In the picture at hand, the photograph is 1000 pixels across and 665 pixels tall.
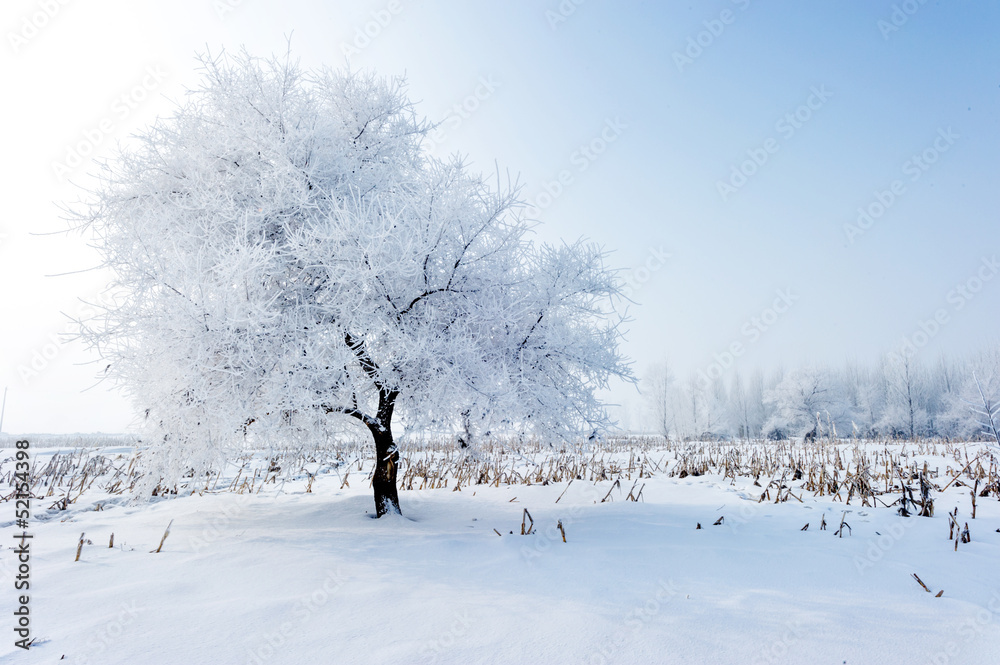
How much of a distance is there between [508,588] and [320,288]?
3.94 m

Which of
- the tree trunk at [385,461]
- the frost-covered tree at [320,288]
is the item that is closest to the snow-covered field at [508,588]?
the tree trunk at [385,461]

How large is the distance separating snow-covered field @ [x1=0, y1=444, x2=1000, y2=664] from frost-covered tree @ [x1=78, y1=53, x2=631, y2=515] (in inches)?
47.9

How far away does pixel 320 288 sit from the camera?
5.73 meters

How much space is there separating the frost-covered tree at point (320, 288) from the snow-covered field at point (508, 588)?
3.99 ft

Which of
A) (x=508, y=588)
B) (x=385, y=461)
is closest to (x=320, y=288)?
(x=385, y=461)

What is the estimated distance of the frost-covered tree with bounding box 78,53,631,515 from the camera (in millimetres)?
4891

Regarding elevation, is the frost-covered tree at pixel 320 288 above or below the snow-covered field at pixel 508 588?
above

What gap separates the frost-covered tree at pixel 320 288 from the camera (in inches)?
193

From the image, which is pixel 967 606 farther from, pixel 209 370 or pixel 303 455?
pixel 303 455

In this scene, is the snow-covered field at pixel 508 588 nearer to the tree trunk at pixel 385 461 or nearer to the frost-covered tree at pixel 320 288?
the tree trunk at pixel 385 461

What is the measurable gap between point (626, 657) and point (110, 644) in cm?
276

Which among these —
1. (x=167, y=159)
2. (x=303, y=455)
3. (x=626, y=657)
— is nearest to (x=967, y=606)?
(x=626, y=657)

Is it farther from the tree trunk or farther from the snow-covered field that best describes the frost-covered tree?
the snow-covered field

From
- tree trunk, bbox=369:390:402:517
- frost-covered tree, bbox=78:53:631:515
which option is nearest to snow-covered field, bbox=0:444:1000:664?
tree trunk, bbox=369:390:402:517
